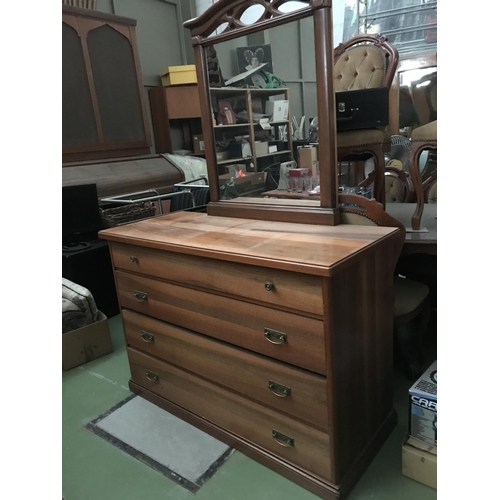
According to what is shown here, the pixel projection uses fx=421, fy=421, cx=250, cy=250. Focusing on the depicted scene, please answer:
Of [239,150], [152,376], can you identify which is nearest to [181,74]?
[239,150]

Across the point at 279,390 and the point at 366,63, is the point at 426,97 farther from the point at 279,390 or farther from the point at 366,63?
the point at 279,390

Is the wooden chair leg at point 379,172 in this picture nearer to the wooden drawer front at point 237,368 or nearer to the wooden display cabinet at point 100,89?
the wooden drawer front at point 237,368

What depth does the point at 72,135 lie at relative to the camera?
3650mm

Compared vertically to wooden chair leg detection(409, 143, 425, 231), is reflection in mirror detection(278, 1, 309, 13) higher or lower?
higher

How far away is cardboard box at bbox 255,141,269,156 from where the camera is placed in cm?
191

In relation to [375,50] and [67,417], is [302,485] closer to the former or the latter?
[67,417]

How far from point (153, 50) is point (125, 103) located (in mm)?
1040

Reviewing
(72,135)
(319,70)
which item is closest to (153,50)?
(72,135)

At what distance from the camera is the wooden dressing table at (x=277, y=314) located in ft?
4.12

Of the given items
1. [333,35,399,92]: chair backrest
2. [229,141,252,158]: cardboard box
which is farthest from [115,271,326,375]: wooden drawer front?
[333,35,399,92]: chair backrest

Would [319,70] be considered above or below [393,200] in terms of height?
above

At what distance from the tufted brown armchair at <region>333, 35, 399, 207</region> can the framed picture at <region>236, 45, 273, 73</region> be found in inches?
17.5

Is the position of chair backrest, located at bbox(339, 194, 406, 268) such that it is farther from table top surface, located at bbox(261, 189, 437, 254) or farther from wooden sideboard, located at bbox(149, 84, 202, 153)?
wooden sideboard, located at bbox(149, 84, 202, 153)

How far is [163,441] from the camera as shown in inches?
66.4
